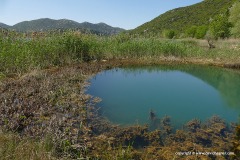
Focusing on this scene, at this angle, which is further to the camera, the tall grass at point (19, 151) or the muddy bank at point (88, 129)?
the muddy bank at point (88, 129)

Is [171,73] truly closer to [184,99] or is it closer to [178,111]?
[184,99]

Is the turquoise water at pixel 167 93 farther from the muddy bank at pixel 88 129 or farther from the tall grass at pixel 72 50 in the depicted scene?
the tall grass at pixel 72 50

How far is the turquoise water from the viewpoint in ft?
25.8

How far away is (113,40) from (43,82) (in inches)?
427

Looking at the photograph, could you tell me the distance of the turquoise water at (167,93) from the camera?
7.86 meters

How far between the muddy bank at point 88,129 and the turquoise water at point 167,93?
575 millimetres

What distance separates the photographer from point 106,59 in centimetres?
1725

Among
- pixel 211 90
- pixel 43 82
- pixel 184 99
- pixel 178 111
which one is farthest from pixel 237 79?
pixel 43 82

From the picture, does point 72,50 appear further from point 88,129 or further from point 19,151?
point 19,151

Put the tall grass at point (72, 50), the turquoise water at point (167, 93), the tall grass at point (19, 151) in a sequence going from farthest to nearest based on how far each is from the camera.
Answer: the tall grass at point (72, 50) < the turquoise water at point (167, 93) < the tall grass at point (19, 151)

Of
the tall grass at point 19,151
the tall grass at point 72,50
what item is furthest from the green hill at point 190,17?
the tall grass at point 19,151

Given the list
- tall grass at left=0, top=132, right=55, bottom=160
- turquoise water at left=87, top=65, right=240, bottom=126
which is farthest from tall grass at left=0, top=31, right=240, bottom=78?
tall grass at left=0, top=132, right=55, bottom=160

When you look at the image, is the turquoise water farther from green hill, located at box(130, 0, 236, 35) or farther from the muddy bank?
green hill, located at box(130, 0, 236, 35)

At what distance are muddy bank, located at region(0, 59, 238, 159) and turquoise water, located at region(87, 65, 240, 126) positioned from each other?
→ 0.58m
